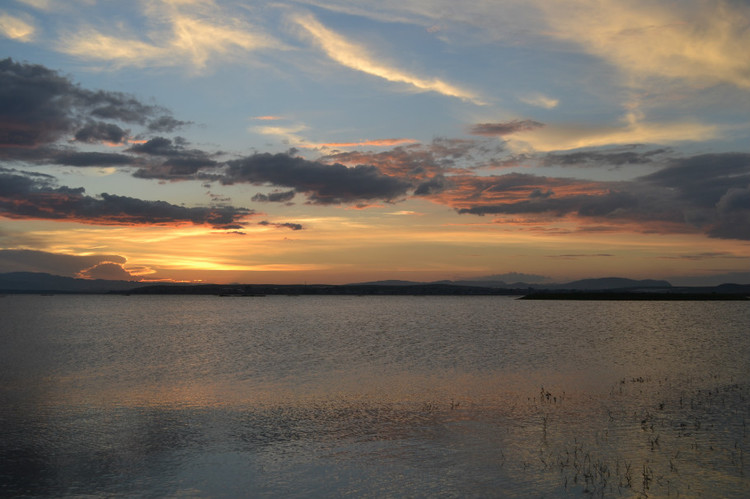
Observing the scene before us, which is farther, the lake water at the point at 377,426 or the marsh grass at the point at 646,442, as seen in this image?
the lake water at the point at 377,426

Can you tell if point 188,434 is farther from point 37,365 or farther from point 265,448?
point 37,365

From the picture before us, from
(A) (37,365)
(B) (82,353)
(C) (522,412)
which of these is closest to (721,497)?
(C) (522,412)

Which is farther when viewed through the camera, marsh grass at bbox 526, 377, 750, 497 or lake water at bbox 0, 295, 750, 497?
lake water at bbox 0, 295, 750, 497

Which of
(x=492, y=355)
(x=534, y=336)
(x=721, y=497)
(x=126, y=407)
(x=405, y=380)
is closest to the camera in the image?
(x=721, y=497)

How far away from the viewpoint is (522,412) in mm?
28312

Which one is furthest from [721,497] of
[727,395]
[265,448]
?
[727,395]

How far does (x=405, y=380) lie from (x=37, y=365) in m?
33.5

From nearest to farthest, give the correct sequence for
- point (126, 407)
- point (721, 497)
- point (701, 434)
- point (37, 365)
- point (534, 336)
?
point (721, 497)
point (701, 434)
point (126, 407)
point (37, 365)
point (534, 336)

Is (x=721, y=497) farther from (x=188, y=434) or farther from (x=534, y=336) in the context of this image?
(x=534, y=336)

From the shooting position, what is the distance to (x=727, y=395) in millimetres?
31953

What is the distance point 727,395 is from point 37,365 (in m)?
53.5

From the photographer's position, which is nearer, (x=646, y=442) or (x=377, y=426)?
(x=646, y=442)

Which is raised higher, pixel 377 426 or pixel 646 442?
pixel 646 442

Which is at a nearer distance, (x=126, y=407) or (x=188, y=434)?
(x=188, y=434)
